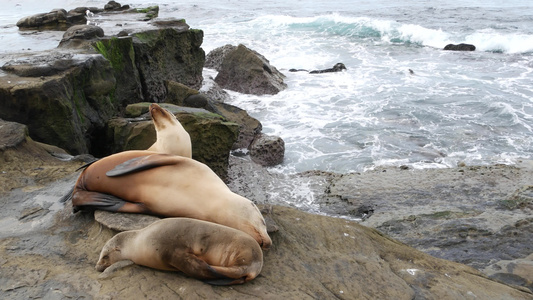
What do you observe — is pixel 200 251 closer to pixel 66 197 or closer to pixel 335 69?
pixel 66 197

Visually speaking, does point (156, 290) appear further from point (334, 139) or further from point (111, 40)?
point (334, 139)

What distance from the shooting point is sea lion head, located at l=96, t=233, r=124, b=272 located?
3.02 m

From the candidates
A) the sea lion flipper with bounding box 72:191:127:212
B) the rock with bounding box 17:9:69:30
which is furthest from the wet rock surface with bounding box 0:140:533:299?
the rock with bounding box 17:9:69:30

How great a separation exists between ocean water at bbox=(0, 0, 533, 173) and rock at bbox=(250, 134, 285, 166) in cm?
20

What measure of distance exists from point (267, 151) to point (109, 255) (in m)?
5.48

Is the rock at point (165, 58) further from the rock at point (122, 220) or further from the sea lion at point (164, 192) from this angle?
the rock at point (122, 220)

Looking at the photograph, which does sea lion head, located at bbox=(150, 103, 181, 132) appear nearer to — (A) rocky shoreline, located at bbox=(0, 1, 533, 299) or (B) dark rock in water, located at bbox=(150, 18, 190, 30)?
(A) rocky shoreline, located at bbox=(0, 1, 533, 299)

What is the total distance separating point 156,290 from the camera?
2740mm

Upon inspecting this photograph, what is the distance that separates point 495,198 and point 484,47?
15.2 metres

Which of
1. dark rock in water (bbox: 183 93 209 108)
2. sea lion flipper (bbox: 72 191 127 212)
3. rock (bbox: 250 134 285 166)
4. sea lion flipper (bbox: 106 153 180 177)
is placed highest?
sea lion flipper (bbox: 106 153 180 177)

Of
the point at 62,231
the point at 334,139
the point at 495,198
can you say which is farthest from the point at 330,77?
the point at 62,231

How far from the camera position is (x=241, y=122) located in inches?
354

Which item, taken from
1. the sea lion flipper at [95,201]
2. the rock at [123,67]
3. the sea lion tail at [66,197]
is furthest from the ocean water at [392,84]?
the sea lion flipper at [95,201]

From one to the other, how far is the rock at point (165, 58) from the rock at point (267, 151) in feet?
8.32
